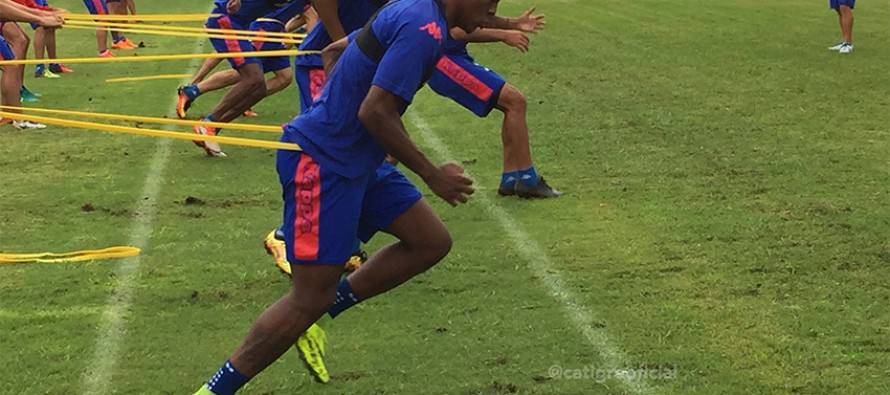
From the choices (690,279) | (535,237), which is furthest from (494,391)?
(535,237)

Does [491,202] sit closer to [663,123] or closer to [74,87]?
[663,123]

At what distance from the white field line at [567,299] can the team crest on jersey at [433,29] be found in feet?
5.00

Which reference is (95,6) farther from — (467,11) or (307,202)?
(467,11)

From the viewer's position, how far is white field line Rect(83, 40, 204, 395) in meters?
4.84

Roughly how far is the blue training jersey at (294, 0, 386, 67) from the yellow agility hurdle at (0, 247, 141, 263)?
1.47 meters

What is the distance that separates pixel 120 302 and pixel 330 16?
1.73 m

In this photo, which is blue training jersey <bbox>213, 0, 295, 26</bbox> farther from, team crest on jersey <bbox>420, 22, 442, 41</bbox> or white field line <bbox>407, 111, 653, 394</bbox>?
team crest on jersey <bbox>420, 22, 442, 41</bbox>

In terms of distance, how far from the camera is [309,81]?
6.38 m

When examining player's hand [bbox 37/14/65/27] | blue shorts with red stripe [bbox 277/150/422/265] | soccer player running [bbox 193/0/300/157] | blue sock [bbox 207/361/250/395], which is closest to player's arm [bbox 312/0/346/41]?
player's hand [bbox 37/14/65/27]

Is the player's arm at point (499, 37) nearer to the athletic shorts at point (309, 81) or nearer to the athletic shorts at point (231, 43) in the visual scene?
the athletic shorts at point (309, 81)

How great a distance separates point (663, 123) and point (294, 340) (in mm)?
6427

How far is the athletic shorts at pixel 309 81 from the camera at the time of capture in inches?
250

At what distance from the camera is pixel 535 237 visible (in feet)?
22.5

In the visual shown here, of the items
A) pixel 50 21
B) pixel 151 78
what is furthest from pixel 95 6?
pixel 50 21
